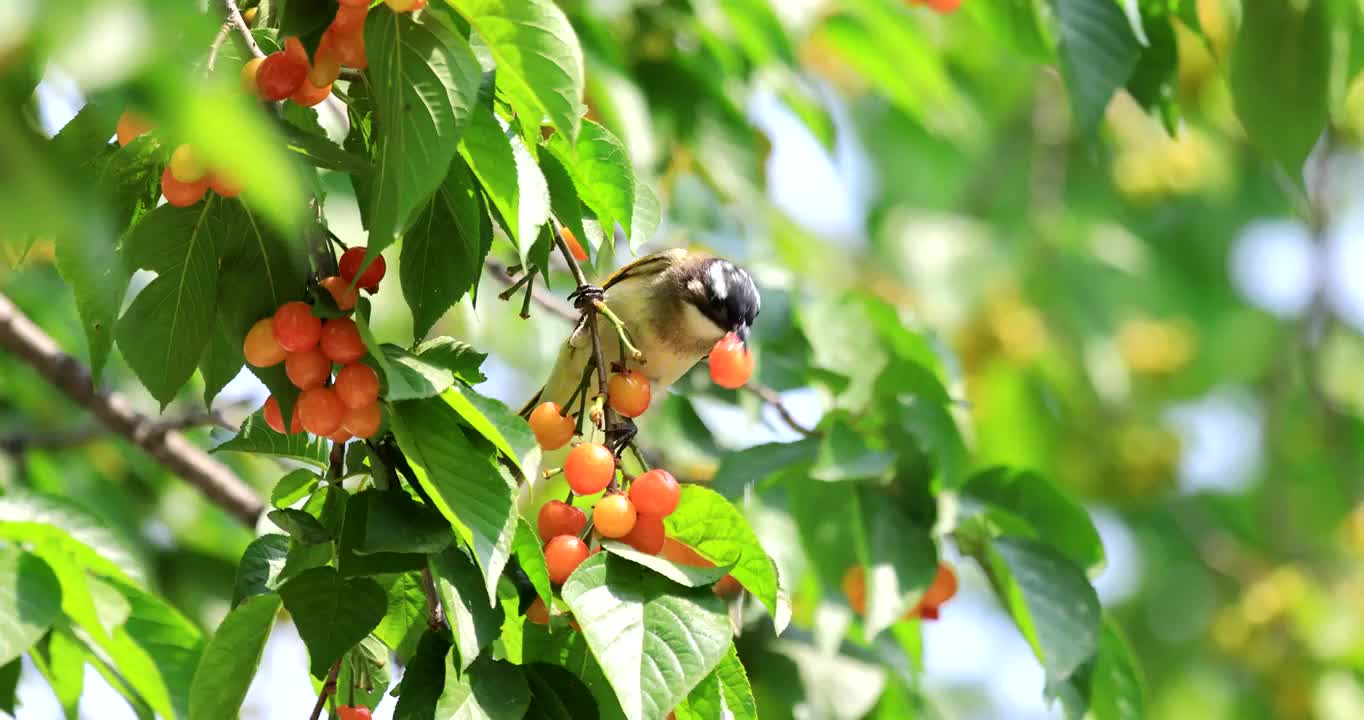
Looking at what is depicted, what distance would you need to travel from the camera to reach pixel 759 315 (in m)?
3.22

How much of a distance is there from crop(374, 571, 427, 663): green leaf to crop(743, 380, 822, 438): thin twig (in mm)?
1163

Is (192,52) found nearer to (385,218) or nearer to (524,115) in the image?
(385,218)

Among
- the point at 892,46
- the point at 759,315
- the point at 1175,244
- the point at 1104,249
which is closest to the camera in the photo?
the point at 759,315

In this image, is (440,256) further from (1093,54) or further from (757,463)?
(1093,54)

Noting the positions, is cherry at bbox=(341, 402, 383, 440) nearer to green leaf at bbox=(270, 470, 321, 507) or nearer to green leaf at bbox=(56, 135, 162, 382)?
green leaf at bbox=(270, 470, 321, 507)

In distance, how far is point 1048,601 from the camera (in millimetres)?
2426

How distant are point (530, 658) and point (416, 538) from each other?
0.23 meters

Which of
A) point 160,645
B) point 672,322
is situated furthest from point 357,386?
point 672,322

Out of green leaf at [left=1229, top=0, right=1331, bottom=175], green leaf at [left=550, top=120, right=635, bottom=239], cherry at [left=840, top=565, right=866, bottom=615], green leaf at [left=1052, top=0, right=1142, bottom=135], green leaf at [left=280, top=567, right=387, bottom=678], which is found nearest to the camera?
green leaf at [left=280, top=567, right=387, bottom=678]

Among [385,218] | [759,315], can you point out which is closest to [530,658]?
[385,218]

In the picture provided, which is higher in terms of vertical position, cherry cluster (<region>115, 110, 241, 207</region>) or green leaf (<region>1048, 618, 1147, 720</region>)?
cherry cluster (<region>115, 110, 241, 207</region>)

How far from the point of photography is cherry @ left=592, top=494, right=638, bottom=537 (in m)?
1.73

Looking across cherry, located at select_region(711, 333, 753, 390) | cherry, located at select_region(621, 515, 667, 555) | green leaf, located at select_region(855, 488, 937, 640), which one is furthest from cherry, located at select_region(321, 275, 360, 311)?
green leaf, located at select_region(855, 488, 937, 640)

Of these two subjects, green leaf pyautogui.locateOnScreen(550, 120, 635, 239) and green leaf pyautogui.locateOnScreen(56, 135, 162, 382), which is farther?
green leaf pyautogui.locateOnScreen(550, 120, 635, 239)
